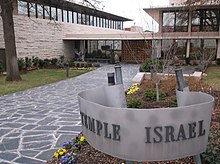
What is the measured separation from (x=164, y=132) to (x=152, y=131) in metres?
0.11

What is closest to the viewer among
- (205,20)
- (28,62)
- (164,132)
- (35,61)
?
(164,132)

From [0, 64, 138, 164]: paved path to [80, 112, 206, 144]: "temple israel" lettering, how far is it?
7.28ft

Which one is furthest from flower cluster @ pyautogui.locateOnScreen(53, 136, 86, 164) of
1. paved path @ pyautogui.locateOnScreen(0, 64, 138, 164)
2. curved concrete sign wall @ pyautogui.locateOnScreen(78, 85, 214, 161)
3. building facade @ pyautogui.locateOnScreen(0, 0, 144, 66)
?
building facade @ pyautogui.locateOnScreen(0, 0, 144, 66)

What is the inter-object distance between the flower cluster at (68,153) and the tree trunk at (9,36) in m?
10.0

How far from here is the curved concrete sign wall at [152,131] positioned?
2.05 m

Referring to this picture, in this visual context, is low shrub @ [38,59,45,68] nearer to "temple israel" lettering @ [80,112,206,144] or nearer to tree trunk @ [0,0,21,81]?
tree trunk @ [0,0,21,81]

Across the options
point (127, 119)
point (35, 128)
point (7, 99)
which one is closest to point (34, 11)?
point (7, 99)

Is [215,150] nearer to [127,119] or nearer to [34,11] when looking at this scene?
[127,119]

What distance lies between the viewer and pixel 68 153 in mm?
3861

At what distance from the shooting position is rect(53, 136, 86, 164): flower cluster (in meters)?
3.60

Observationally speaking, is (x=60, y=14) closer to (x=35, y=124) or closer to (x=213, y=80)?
(x=213, y=80)

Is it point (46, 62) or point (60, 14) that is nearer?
point (46, 62)

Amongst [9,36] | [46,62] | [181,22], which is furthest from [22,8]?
[181,22]

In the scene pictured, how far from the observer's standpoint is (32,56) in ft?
67.0
